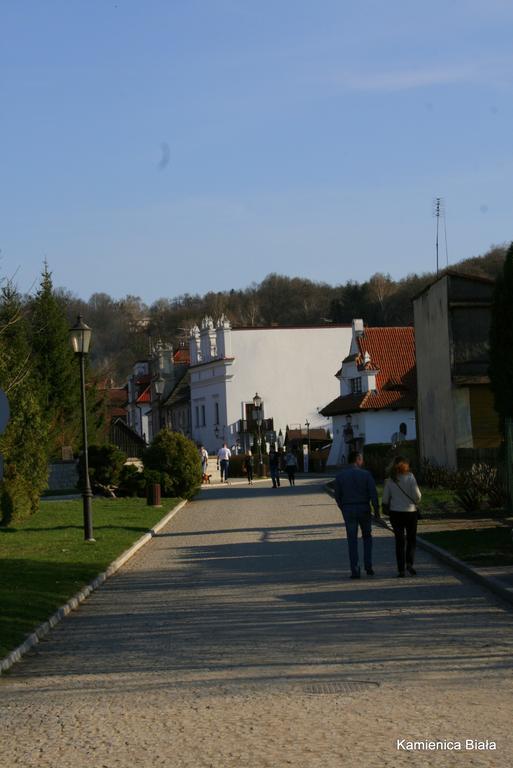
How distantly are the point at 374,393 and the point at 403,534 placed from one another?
56.6 m

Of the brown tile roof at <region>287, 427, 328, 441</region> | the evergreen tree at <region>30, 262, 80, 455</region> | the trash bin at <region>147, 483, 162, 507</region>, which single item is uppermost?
the evergreen tree at <region>30, 262, 80, 455</region>


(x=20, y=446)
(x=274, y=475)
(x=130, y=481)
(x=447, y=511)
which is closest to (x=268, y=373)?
(x=274, y=475)

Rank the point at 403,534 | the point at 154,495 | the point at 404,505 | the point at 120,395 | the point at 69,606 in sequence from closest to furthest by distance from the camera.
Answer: the point at 69,606
the point at 403,534
the point at 404,505
the point at 154,495
the point at 120,395

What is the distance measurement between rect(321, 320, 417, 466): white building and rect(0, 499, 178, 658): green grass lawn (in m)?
35.6

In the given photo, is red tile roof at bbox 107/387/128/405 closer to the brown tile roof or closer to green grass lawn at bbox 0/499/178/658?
the brown tile roof

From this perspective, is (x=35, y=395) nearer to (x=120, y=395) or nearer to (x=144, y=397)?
(x=144, y=397)

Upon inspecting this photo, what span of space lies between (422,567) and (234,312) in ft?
352

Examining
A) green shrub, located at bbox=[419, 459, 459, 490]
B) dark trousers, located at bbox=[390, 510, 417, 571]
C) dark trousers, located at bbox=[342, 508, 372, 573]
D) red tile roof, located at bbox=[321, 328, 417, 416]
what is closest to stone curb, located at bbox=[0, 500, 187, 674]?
dark trousers, located at bbox=[342, 508, 372, 573]

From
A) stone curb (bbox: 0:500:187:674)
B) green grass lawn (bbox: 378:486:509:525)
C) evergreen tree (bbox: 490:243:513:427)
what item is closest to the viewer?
stone curb (bbox: 0:500:187:674)

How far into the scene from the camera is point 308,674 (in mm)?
9383

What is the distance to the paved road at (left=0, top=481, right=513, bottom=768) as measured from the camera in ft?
23.2

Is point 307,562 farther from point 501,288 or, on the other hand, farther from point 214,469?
point 214,469

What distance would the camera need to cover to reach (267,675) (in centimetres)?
941

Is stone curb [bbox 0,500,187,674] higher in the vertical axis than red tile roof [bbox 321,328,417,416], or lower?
lower
